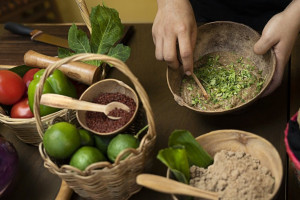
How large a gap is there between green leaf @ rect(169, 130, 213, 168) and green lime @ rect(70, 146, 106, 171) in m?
0.17

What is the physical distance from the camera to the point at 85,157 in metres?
0.75

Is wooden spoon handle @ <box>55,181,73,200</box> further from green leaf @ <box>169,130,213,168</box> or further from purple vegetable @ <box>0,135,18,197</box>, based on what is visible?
green leaf @ <box>169,130,213,168</box>

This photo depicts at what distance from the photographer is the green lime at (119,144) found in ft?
2.52

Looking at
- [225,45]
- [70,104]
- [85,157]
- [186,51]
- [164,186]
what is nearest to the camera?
[164,186]

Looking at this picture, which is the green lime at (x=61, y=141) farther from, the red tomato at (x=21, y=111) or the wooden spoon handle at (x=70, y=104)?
the red tomato at (x=21, y=111)

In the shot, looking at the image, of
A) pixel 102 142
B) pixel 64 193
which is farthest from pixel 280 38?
pixel 64 193

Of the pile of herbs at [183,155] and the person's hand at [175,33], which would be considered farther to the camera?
the person's hand at [175,33]

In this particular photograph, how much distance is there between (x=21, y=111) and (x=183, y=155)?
518mm

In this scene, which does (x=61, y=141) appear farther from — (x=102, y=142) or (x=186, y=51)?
(x=186, y=51)

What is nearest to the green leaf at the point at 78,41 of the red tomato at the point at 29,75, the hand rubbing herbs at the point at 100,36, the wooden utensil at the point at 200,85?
the hand rubbing herbs at the point at 100,36

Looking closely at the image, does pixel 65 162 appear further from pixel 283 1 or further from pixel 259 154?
pixel 283 1

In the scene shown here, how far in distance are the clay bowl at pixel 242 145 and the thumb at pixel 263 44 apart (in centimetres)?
28

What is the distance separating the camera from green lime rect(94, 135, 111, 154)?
32.9 inches

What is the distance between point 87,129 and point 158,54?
33cm
